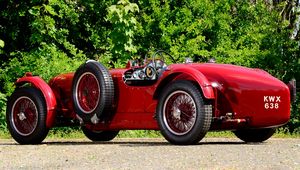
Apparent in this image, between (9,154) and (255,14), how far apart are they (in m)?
15.6

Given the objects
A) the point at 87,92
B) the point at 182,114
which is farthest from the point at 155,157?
the point at 87,92

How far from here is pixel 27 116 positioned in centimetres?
1160

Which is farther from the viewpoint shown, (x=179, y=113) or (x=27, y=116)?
(x=27, y=116)

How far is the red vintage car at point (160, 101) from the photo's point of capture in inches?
385

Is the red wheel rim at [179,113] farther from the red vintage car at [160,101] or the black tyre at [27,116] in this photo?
the black tyre at [27,116]

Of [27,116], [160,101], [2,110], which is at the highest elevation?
[160,101]

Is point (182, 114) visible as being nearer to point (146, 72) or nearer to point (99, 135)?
point (146, 72)

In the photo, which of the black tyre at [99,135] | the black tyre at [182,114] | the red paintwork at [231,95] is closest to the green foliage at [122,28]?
the black tyre at [99,135]

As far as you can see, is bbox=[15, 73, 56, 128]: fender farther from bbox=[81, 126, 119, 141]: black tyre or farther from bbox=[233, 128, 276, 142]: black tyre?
bbox=[233, 128, 276, 142]: black tyre

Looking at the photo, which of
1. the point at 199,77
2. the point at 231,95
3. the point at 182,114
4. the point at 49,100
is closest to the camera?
the point at 199,77

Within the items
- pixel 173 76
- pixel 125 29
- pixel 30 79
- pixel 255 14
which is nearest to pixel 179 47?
pixel 125 29

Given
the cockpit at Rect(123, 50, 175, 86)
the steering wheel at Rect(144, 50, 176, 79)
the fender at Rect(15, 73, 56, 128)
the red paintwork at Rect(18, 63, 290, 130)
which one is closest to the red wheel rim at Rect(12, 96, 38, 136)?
the fender at Rect(15, 73, 56, 128)

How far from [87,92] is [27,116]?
1.27m

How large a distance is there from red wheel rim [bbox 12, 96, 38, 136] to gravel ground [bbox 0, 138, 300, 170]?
190cm
